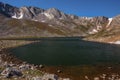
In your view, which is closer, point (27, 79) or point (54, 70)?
point (27, 79)

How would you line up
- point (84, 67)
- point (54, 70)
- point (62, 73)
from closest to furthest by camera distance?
point (62, 73)
point (54, 70)
point (84, 67)

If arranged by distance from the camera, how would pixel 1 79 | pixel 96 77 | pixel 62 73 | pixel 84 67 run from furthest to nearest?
pixel 84 67, pixel 62 73, pixel 96 77, pixel 1 79

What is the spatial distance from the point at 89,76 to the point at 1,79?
26.8 meters

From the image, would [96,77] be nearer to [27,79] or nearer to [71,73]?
[71,73]

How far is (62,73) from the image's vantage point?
6256cm

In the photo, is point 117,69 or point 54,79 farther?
point 117,69

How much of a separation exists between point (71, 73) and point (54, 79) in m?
19.5

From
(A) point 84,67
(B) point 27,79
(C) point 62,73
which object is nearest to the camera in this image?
(B) point 27,79

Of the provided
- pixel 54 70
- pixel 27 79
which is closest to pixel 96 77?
pixel 54 70

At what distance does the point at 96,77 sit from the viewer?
58.3 m

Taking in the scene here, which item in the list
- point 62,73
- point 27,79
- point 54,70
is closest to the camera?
point 27,79

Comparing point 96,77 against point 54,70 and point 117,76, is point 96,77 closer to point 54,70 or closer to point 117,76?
point 117,76

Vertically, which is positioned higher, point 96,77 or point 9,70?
point 9,70

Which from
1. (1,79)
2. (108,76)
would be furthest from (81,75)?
(1,79)
